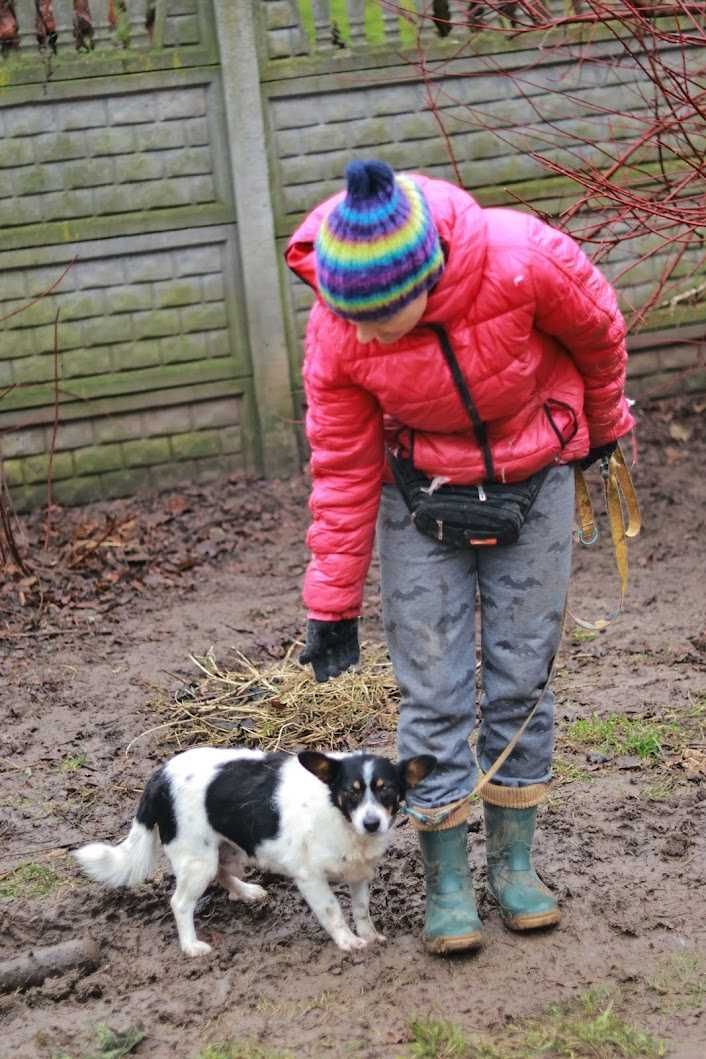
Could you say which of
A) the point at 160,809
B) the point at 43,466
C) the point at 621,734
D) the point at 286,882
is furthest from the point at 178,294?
the point at 160,809

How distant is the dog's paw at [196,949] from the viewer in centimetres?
353

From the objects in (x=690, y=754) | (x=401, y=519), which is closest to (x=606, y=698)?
(x=690, y=754)

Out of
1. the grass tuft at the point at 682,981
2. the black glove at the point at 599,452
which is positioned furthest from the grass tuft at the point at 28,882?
Answer: the black glove at the point at 599,452

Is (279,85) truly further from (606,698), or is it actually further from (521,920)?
(521,920)

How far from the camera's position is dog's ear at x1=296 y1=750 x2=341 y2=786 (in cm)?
334

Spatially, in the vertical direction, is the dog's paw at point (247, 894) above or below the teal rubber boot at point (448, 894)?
below

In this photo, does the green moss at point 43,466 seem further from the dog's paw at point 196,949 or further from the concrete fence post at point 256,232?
the dog's paw at point 196,949

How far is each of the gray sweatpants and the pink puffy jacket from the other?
0.39 ft

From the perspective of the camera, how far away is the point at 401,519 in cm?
330

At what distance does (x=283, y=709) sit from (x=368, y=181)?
2.79m

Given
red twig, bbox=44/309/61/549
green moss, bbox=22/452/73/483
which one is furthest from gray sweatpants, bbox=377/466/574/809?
green moss, bbox=22/452/73/483

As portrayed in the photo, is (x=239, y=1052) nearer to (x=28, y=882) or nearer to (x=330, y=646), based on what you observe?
(x=330, y=646)

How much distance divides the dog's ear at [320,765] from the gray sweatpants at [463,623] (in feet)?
0.59

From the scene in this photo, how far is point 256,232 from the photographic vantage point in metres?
8.09
